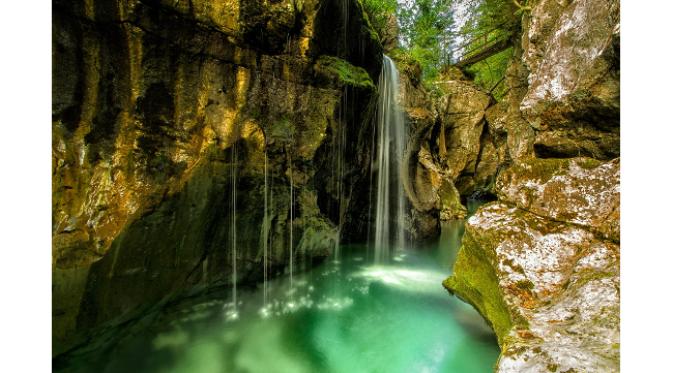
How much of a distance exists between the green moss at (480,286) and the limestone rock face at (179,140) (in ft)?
13.7

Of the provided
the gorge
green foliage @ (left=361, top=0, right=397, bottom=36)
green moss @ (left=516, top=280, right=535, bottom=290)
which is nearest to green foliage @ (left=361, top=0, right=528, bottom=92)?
green foliage @ (left=361, top=0, right=397, bottom=36)

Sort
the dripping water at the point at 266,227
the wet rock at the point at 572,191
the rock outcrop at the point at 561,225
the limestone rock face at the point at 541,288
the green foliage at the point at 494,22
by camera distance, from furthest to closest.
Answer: the green foliage at the point at 494,22
the dripping water at the point at 266,227
the wet rock at the point at 572,191
the rock outcrop at the point at 561,225
the limestone rock face at the point at 541,288

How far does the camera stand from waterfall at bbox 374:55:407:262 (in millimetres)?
11016

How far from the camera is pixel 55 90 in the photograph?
3980 millimetres

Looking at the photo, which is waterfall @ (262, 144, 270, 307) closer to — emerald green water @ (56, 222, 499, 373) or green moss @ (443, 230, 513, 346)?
emerald green water @ (56, 222, 499, 373)

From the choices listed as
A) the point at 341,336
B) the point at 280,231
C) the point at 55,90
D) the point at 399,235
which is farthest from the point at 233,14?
the point at 399,235

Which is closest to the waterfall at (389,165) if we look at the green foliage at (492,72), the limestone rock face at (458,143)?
the limestone rock face at (458,143)

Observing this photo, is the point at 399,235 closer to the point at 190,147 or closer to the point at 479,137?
the point at 190,147

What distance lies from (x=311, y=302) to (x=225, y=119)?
4412mm

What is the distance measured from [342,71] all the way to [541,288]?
6.38 meters

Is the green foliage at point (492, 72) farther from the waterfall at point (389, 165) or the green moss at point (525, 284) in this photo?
the green moss at point (525, 284)

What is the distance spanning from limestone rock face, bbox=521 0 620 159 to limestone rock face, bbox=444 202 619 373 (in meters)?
1.14

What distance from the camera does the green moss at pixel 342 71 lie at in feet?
23.8

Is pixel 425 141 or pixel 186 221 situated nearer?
pixel 186 221
